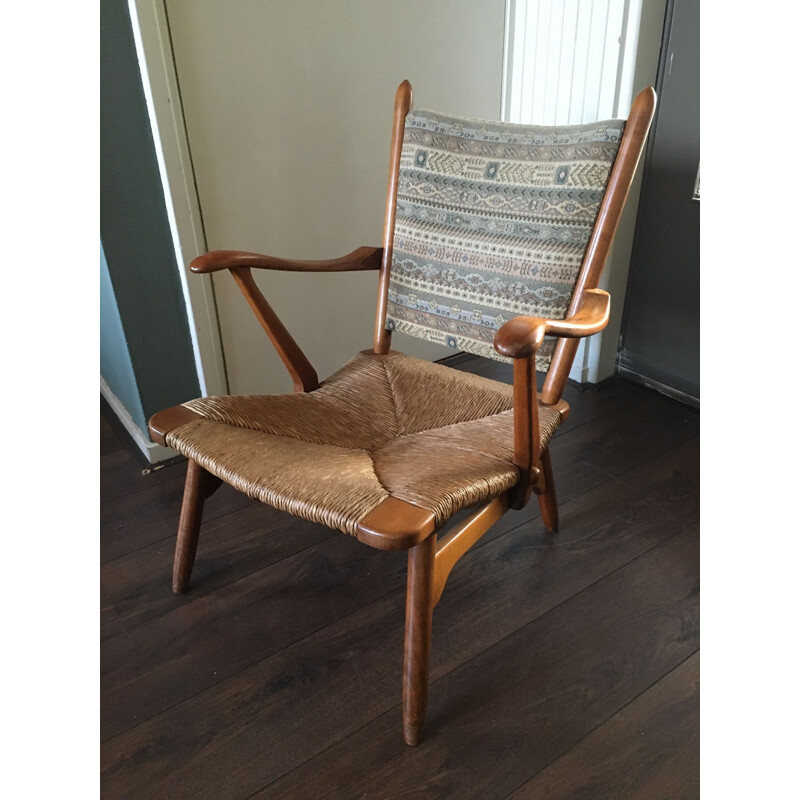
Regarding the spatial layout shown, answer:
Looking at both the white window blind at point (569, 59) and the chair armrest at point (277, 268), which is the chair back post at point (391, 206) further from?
→ the white window blind at point (569, 59)

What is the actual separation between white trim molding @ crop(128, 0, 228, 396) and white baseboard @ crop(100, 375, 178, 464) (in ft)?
0.57

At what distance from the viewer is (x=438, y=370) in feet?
4.30

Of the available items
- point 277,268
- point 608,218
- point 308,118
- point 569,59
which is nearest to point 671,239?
point 569,59

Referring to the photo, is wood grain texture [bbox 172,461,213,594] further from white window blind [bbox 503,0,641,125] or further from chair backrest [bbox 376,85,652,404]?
white window blind [bbox 503,0,641,125]

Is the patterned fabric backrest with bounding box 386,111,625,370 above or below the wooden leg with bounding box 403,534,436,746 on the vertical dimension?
above

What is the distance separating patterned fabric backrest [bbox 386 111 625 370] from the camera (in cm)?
114

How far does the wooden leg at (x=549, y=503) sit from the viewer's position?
1333 millimetres

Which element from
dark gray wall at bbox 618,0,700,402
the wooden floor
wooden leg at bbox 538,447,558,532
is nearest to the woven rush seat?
wooden leg at bbox 538,447,558,532

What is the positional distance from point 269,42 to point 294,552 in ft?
3.58

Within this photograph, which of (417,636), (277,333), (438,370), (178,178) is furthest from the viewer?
(178,178)

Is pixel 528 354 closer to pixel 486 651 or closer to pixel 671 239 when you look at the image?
pixel 486 651

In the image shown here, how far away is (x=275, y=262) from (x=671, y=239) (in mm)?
1137

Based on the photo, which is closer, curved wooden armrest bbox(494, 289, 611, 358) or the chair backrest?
curved wooden armrest bbox(494, 289, 611, 358)
